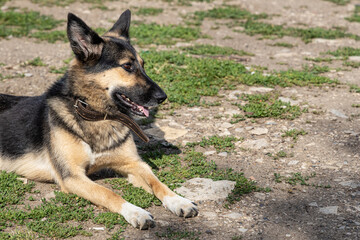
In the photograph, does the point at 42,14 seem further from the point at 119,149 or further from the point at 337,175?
the point at 337,175

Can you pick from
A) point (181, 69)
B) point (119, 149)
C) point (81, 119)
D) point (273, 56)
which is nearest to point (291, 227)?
point (119, 149)

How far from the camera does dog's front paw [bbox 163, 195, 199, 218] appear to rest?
4.24 m

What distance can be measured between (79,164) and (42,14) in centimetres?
845

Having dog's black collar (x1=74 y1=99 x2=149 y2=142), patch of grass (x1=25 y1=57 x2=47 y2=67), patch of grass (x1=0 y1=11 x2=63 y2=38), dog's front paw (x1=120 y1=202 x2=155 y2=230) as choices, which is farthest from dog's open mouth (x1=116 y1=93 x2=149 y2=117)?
patch of grass (x1=0 y1=11 x2=63 y2=38)

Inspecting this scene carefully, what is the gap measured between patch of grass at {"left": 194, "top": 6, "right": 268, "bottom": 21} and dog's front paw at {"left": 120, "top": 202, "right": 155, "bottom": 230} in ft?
29.3

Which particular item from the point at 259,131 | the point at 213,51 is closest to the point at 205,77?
the point at 213,51

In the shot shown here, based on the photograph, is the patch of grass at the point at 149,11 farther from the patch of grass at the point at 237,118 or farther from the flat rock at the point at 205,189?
the flat rock at the point at 205,189

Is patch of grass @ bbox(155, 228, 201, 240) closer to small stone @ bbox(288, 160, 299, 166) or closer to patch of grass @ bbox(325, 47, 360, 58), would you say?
small stone @ bbox(288, 160, 299, 166)

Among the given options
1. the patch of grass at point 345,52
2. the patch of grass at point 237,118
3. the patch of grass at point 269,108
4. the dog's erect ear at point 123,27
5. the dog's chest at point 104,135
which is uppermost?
the dog's erect ear at point 123,27

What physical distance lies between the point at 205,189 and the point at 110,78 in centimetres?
168

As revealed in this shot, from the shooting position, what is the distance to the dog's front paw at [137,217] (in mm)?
4020

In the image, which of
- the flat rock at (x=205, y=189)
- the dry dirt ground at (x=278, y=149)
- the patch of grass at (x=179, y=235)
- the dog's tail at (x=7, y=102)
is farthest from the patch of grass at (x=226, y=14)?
the patch of grass at (x=179, y=235)

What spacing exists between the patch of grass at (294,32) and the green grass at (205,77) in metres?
2.71

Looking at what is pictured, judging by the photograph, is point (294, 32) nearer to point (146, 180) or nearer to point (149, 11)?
point (149, 11)
